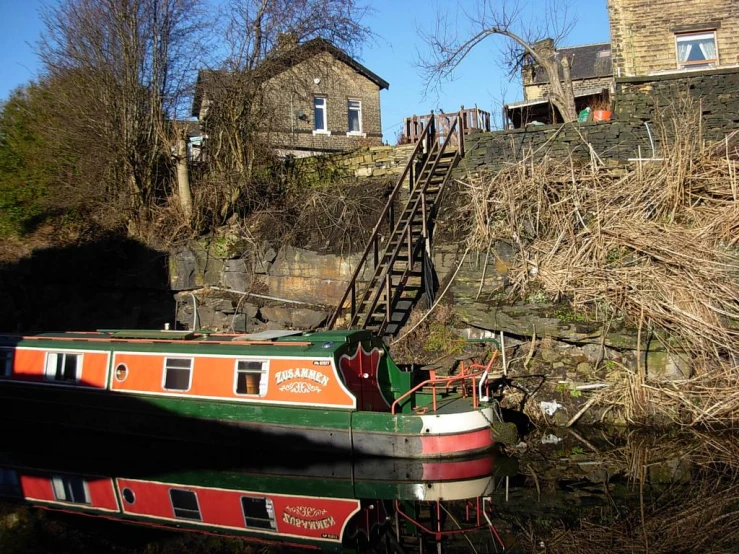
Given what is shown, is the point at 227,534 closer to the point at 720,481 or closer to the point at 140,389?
the point at 140,389

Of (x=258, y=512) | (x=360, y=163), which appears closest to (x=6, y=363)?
(x=258, y=512)

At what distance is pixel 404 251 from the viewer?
1445cm

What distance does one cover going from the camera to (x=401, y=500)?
898cm

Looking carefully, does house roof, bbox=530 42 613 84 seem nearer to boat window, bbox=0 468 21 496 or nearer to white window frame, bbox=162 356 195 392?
white window frame, bbox=162 356 195 392

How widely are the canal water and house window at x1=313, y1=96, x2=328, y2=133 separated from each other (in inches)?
673

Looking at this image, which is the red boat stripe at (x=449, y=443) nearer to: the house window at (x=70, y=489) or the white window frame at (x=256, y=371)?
the white window frame at (x=256, y=371)

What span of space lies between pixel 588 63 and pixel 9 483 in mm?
24790

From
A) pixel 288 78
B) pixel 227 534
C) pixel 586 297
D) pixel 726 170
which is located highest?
pixel 288 78

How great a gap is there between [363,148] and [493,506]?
10390mm

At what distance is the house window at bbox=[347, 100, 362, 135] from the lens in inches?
1076

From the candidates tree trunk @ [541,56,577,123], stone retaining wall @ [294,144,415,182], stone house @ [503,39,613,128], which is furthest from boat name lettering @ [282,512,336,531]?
stone house @ [503,39,613,128]

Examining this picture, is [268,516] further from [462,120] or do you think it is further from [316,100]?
[316,100]

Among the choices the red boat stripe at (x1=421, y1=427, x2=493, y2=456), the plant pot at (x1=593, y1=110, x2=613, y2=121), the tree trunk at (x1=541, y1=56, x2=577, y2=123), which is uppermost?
the tree trunk at (x1=541, y1=56, x2=577, y2=123)

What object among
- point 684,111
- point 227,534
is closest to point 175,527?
point 227,534
